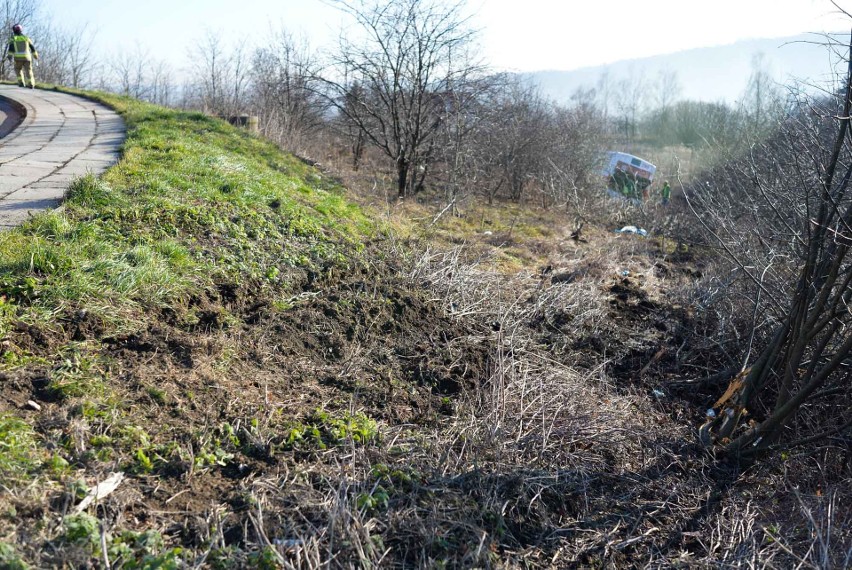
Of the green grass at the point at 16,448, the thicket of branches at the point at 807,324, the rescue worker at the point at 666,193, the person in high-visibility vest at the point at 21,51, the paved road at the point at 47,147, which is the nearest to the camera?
the green grass at the point at 16,448

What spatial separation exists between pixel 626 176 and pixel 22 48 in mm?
15820

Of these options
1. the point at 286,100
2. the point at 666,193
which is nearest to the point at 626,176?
the point at 666,193

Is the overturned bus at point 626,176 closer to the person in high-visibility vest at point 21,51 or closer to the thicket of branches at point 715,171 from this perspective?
the thicket of branches at point 715,171

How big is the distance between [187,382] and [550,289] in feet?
13.0

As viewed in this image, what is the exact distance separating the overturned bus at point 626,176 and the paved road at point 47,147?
1226cm

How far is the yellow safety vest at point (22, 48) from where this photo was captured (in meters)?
13.9

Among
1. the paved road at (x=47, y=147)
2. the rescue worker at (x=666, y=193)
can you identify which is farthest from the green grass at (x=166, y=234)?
the rescue worker at (x=666, y=193)

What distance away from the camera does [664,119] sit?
44281 mm

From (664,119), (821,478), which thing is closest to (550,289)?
(821,478)

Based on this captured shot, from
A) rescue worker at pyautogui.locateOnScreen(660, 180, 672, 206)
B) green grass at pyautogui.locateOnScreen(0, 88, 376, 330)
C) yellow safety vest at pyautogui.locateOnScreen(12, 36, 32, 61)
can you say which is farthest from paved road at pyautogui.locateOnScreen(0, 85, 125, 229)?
rescue worker at pyautogui.locateOnScreen(660, 180, 672, 206)

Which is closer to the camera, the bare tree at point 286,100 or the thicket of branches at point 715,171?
the thicket of branches at point 715,171

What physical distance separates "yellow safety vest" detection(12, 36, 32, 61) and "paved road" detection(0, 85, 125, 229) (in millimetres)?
1526

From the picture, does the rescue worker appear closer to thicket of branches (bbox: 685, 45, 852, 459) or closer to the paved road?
thicket of branches (bbox: 685, 45, 852, 459)

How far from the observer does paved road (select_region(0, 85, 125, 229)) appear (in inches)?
209
